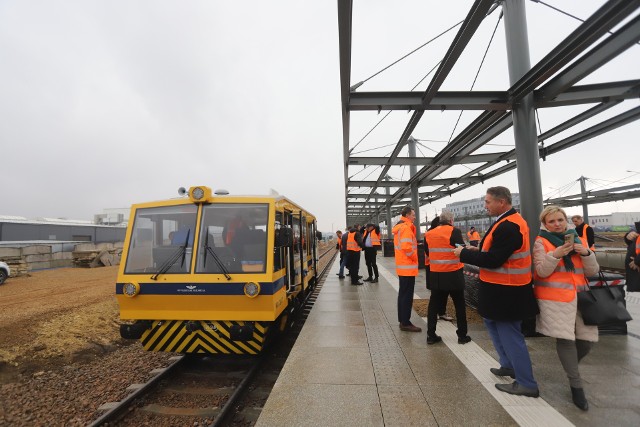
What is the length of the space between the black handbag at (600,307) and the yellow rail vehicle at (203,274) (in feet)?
10.9

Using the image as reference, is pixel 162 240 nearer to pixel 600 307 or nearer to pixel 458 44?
pixel 458 44

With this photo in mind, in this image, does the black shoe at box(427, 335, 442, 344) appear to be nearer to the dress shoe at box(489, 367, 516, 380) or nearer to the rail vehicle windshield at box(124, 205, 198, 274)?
the dress shoe at box(489, 367, 516, 380)

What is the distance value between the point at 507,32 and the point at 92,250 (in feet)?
82.4

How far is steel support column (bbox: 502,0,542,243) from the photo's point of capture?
486cm

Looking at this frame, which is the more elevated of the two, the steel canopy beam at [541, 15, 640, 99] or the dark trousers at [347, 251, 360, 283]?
the steel canopy beam at [541, 15, 640, 99]

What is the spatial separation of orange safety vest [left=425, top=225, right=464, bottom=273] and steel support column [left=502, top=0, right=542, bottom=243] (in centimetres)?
132

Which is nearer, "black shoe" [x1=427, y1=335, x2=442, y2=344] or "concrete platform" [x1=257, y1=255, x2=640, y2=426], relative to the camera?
"concrete platform" [x1=257, y1=255, x2=640, y2=426]

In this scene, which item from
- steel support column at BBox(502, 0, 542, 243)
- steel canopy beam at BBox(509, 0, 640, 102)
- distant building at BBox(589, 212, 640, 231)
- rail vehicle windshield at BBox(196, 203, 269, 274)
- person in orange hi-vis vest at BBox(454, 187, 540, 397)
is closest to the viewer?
person in orange hi-vis vest at BBox(454, 187, 540, 397)

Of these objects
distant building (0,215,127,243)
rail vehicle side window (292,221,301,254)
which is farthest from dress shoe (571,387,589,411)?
distant building (0,215,127,243)

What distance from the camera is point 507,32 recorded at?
522cm

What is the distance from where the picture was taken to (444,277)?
14.8ft

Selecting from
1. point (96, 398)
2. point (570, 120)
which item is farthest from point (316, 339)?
point (570, 120)

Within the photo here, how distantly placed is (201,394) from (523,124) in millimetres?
6123

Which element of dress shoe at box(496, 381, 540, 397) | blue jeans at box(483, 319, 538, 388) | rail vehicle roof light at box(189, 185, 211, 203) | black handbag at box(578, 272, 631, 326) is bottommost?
dress shoe at box(496, 381, 540, 397)
